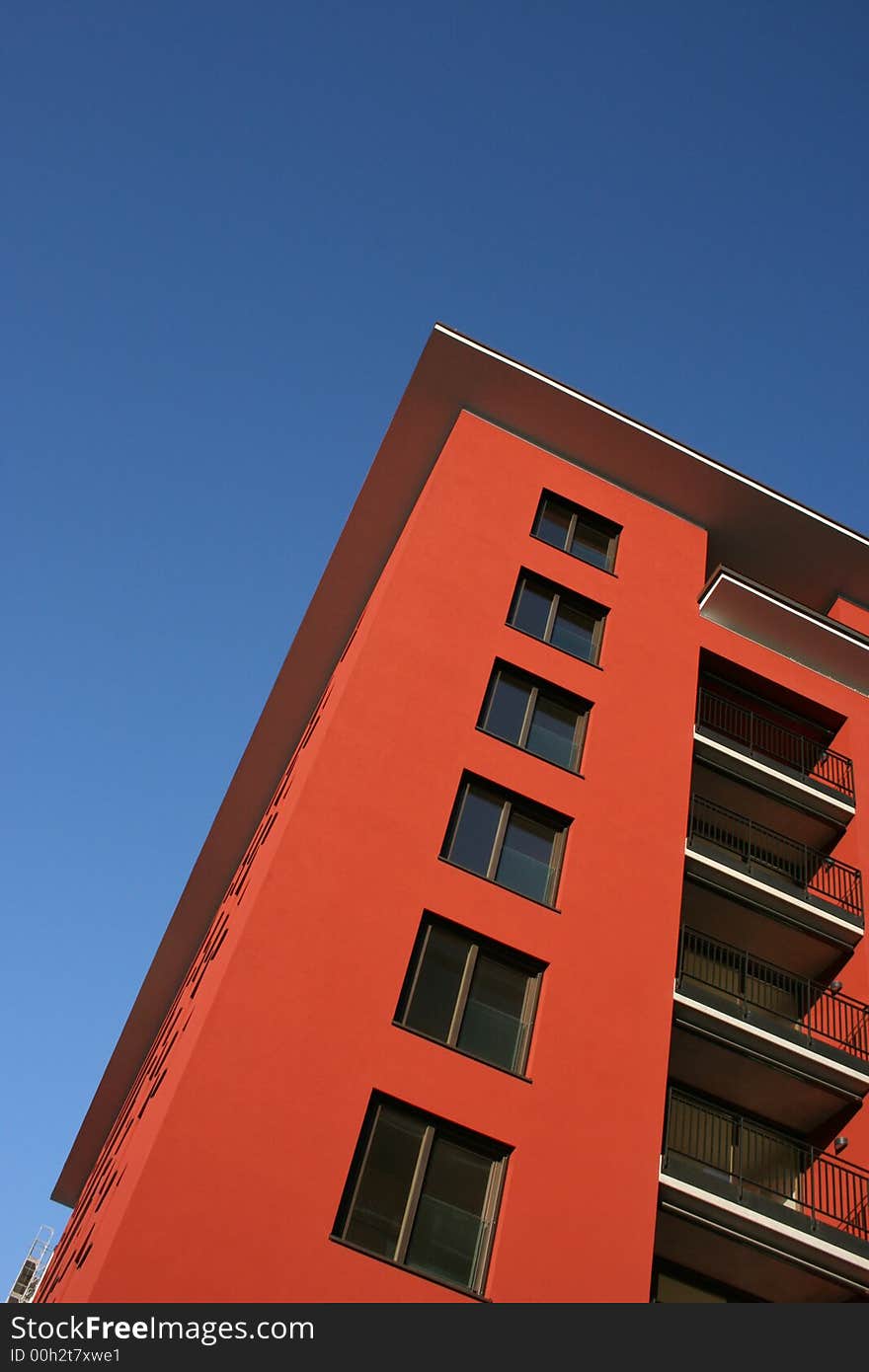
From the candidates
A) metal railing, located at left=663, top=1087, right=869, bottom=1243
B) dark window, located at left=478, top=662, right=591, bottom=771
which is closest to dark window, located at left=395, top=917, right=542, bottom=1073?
metal railing, located at left=663, top=1087, right=869, bottom=1243

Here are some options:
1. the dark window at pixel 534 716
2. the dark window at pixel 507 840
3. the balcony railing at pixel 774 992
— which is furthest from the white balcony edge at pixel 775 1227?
the dark window at pixel 534 716

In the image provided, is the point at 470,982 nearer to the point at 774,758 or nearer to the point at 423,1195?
the point at 423,1195

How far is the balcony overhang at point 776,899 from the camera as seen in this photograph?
20156 millimetres

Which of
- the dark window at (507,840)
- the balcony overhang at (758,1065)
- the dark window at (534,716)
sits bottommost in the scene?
the balcony overhang at (758,1065)

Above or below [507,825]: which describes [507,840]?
below

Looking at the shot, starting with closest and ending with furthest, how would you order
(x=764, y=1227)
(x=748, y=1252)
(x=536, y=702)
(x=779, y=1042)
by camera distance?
1. (x=764, y=1227)
2. (x=748, y=1252)
3. (x=779, y=1042)
4. (x=536, y=702)

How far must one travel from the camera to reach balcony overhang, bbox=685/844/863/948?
2016 cm

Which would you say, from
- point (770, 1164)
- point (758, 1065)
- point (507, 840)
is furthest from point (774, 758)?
point (507, 840)

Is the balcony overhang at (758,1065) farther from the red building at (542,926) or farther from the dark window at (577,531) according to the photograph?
the dark window at (577,531)

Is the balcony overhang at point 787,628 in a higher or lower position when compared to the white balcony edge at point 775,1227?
higher

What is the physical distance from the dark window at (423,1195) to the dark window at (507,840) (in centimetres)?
406

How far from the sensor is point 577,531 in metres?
24.4

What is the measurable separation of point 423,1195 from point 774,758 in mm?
14065

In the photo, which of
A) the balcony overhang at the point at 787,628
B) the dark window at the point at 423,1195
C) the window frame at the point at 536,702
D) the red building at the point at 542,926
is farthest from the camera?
the balcony overhang at the point at 787,628
